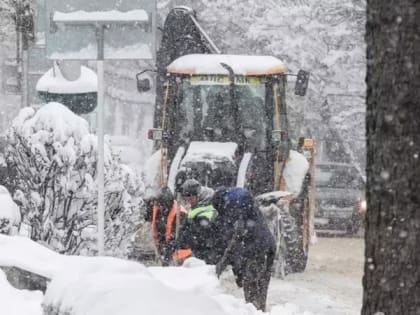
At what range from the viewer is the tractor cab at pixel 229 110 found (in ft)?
45.3

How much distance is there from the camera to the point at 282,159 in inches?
552

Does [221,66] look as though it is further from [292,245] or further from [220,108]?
[292,245]

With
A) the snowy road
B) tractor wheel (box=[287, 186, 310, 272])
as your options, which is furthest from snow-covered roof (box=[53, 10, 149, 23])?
tractor wheel (box=[287, 186, 310, 272])

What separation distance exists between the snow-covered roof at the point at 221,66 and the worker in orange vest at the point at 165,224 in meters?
3.25

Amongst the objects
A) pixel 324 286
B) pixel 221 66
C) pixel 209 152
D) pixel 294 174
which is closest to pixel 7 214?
pixel 209 152

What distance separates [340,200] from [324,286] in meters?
6.58

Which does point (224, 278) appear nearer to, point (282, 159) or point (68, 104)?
point (282, 159)

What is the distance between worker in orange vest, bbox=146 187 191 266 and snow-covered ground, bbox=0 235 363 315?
0.77m

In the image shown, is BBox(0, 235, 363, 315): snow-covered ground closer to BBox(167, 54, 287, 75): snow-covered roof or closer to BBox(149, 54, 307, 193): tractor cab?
BBox(149, 54, 307, 193): tractor cab

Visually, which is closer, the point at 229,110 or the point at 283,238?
the point at 283,238

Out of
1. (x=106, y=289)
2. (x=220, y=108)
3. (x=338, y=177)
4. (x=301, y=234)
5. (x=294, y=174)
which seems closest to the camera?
(x=106, y=289)

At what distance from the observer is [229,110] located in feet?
45.4

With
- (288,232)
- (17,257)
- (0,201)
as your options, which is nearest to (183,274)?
(17,257)

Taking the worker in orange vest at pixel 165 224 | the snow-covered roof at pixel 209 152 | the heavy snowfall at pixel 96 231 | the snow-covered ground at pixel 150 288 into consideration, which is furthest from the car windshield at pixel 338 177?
the worker in orange vest at pixel 165 224
